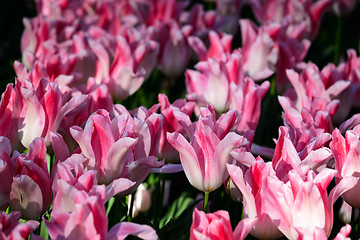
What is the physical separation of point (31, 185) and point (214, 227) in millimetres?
364

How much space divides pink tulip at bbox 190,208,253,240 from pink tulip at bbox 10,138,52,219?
0.32 meters

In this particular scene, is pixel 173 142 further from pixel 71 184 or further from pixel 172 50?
pixel 172 50

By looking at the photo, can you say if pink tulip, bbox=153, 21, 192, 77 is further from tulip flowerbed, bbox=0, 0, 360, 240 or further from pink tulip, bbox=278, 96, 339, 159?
pink tulip, bbox=278, 96, 339, 159

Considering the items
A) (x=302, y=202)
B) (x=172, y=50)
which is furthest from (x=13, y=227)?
(x=172, y=50)

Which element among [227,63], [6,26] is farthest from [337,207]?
[6,26]

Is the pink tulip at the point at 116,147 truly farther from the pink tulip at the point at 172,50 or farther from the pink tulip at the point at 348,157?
the pink tulip at the point at 172,50

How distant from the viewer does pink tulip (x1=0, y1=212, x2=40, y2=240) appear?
1.01 m

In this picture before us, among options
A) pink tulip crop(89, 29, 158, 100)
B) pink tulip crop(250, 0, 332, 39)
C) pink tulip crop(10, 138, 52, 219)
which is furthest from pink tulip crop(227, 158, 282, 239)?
pink tulip crop(250, 0, 332, 39)

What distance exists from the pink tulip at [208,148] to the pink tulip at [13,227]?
38 centimetres

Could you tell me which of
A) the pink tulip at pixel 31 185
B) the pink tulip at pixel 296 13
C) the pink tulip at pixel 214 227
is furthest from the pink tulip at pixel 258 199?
the pink tulip at pixel 296 13

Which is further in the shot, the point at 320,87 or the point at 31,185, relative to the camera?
the point at 320,87

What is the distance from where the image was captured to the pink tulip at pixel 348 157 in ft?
4.16

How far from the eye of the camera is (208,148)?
1321 mm

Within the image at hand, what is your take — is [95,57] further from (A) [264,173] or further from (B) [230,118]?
(A) [264,173]
